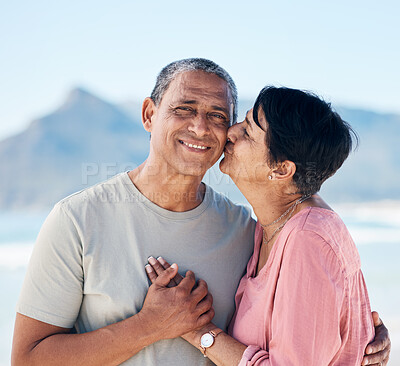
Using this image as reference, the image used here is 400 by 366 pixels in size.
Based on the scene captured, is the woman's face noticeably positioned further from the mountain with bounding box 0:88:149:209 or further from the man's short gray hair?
the mountain with bounding box 0:88:149:209

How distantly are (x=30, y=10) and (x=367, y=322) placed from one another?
64.9 ft

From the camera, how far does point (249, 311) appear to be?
5.60ft

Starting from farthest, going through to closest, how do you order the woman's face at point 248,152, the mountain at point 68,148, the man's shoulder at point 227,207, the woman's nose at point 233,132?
the mountain at point 68,148, the man's shoulder at point 227,207, the woman's nose at point 233,132, the woman's face at point 248,152

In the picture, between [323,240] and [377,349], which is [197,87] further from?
[377,349]

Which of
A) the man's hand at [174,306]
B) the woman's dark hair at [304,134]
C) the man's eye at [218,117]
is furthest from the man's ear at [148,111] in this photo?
the man's hand at [174,306]

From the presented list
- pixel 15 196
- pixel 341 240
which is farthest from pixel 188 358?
pixel 15 196

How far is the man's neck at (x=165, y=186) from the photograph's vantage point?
194 cm

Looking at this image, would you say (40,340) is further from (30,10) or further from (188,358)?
(30,10)

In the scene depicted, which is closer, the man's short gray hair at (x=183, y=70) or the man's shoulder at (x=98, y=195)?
the man's shoulder at (x=98, y=195)

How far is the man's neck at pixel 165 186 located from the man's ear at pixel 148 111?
24cm

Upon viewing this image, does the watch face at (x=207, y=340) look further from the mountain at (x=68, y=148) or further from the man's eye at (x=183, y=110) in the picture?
the mountain at (x=68, y=148)

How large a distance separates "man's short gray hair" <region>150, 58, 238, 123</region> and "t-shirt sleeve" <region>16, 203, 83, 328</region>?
0.73 meters

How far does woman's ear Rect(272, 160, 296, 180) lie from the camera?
176 cm

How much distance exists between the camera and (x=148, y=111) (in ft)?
7.02
